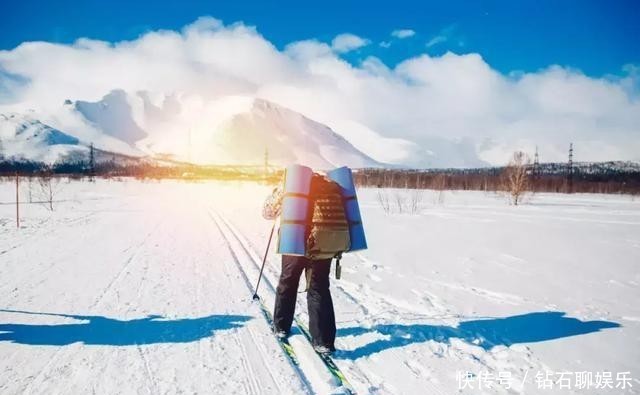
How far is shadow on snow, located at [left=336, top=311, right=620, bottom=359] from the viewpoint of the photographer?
4.04 metres

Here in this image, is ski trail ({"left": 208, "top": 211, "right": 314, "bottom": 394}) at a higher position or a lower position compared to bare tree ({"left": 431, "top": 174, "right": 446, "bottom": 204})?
lower

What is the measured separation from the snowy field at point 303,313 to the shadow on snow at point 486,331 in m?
0.03

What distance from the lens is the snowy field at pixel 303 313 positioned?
10.6 feet

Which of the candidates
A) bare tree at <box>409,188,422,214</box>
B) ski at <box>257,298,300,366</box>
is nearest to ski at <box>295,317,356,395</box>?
ski at <box>257,298,300,366</box>

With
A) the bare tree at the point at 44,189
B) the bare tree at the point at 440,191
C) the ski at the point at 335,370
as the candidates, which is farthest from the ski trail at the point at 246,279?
the bare tree at the point at 440,191

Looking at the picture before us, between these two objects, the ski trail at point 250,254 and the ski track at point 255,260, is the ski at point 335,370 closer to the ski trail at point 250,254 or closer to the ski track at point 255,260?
the ski track at point 255,260

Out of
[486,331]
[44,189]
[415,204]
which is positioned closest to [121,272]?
[486,331]

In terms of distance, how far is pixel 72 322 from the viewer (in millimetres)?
4363

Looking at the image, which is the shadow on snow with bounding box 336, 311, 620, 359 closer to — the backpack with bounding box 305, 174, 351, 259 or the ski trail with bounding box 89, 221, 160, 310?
the backpack with bounding box 305, 174, 351, 259

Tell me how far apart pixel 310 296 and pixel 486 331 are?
222cm

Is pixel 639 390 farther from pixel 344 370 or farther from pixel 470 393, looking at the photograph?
pixel 344 370

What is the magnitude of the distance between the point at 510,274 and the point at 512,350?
4044 millimetres

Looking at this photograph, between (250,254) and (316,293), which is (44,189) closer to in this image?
(250,254)

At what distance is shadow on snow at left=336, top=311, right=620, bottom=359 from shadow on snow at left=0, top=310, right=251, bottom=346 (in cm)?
150
